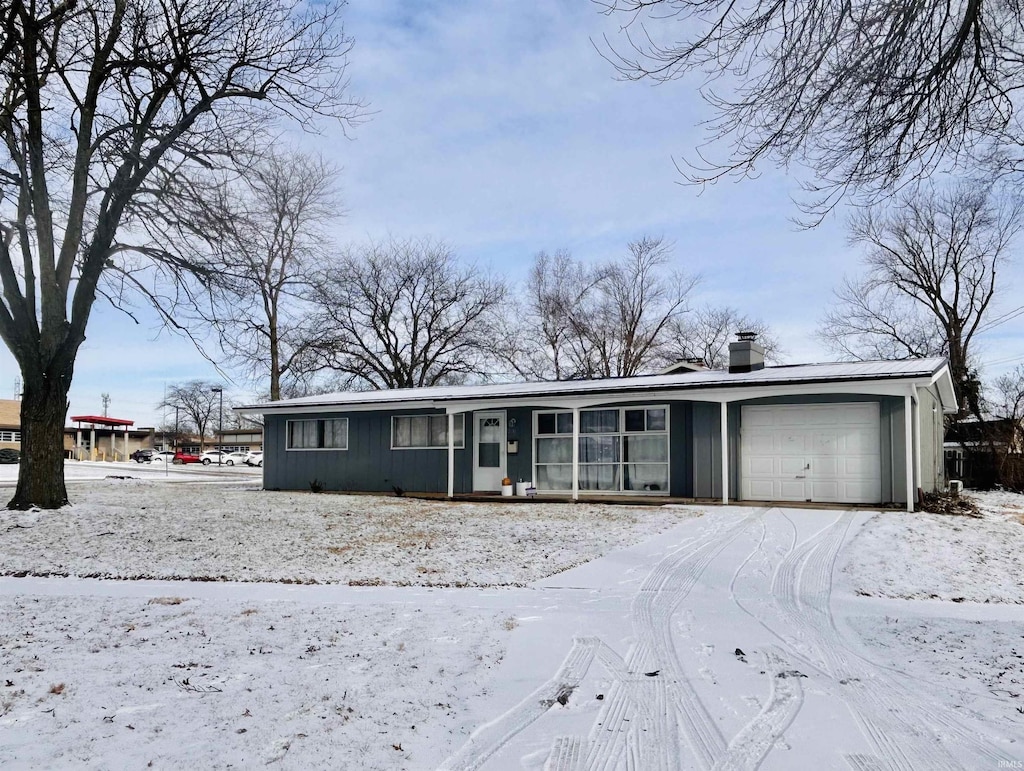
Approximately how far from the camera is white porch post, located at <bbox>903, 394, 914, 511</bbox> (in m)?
13.0

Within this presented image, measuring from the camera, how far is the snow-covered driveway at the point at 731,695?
3.27 m

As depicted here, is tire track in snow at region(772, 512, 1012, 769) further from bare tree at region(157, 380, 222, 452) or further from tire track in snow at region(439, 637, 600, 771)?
bare tree at region(157, 380, 222, 452)

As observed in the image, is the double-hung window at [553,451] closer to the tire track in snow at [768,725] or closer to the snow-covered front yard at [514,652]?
the snow-covered front yard at [514,652]

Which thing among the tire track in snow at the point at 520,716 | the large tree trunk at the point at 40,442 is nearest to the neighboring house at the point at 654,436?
the large tree trunk at the point at 40,442

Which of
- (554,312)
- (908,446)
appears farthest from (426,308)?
(908,446)

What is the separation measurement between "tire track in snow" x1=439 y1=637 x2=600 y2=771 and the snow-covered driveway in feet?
0.03

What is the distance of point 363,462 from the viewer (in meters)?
20.0

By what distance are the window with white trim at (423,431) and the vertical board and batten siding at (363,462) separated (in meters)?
0.12

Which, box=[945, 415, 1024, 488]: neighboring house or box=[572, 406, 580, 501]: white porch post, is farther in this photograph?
box=[945, 415, 1024, 488]: neighboring house

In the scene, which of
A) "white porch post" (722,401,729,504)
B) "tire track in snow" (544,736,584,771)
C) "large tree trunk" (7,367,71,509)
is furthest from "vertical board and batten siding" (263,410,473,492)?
"tire track in snow" (544,736,584,771)

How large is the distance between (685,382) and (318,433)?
1064 centimetres

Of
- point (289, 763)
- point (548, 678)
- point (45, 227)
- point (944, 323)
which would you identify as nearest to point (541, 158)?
point (45, 227)

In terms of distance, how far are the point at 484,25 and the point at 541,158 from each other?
763 cm

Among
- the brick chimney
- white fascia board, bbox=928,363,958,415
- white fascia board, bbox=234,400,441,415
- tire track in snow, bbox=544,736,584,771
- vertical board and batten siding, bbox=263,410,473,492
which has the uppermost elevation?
the brick chimney
